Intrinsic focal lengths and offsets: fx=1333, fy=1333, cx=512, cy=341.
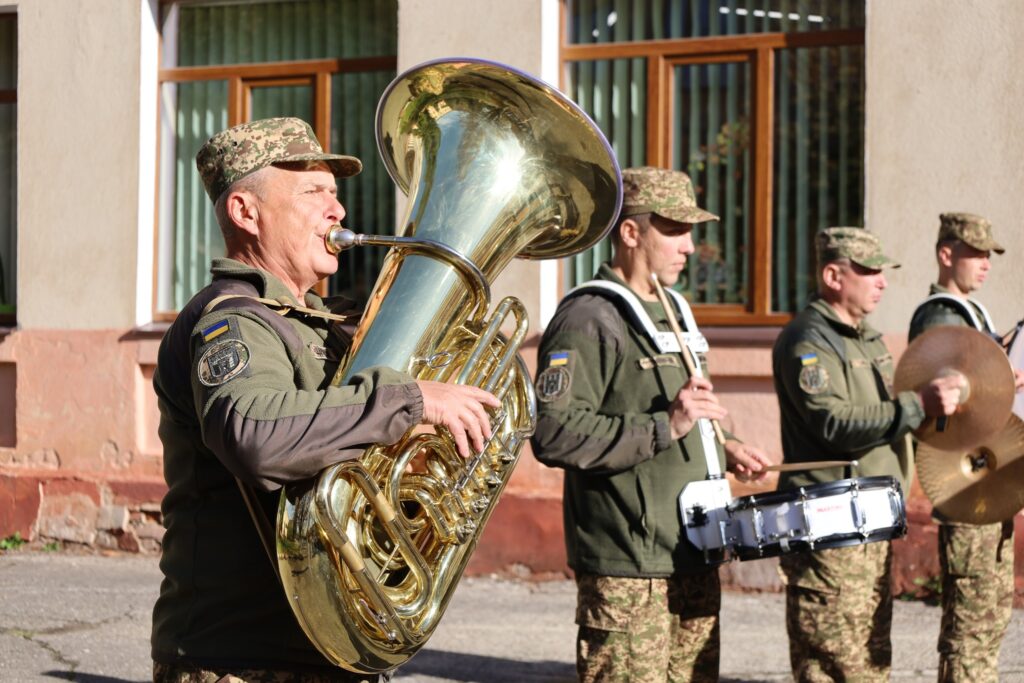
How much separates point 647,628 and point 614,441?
0.56 meters

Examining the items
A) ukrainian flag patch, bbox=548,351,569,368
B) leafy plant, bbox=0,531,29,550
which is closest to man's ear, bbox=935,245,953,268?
ukrainian flag patch, bbox=548,351,569,368

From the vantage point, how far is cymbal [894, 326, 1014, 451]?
15.6ft

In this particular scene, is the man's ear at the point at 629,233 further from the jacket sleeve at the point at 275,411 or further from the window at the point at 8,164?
the window at the point at 8,164

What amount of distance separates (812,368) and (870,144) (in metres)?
2.92

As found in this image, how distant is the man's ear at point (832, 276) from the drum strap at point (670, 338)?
1052 mm

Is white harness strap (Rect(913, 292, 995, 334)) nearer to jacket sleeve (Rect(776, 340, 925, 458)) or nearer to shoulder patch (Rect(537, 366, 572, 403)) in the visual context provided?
jacket sleeve (Rect(776, 340, 925, 458))

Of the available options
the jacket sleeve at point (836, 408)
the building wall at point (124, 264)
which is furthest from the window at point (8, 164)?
the jacket sleeve at point (836, 408)

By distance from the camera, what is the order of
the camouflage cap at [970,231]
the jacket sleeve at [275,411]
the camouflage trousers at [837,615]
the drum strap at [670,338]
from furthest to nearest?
the camouflage cap at [970,231]
the camouflage trousers at [837,615]
the drum strap at [670,338]
the jacket sleeve at [275,411]

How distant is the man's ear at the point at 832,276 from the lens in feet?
16.8

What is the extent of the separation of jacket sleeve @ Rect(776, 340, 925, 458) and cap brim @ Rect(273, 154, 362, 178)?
239 cm

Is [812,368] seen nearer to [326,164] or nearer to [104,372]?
[326,164]

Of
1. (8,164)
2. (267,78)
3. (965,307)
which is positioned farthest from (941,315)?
(8,164)

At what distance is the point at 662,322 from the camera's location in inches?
167

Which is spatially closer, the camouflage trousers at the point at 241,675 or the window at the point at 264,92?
the camouflage trousers at the point at 241,675
